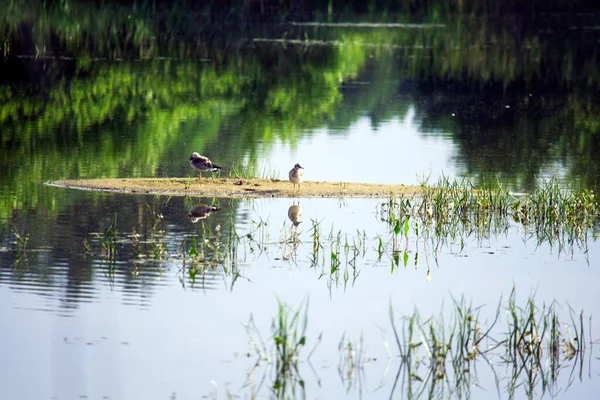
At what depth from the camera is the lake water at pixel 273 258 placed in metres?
9.54

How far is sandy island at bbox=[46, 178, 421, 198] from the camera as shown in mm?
16920

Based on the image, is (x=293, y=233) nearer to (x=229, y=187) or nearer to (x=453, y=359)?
(x=229, y=187)

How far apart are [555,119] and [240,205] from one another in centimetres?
1444

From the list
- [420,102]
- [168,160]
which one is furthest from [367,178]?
[420,102]

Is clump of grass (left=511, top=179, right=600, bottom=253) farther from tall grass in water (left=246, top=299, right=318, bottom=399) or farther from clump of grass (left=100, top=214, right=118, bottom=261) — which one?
tall grass in water (left=246, top=299, right=318, bottom=399)

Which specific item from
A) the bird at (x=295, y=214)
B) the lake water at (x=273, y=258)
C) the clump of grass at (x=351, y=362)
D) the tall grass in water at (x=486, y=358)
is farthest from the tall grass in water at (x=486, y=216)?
the clump of grass at (x=351, y=362)

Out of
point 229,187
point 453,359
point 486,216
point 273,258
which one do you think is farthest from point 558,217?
point 453,359

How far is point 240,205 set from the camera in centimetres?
1634

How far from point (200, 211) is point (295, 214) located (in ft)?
3.71

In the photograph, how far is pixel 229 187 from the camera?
682 inches

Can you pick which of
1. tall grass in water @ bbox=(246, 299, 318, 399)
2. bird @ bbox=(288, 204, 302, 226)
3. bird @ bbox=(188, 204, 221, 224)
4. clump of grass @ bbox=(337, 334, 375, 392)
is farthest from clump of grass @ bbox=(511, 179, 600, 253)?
tall grass in water @ bbox=(246, 299, 318, 399)

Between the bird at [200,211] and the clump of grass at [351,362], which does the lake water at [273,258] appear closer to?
the clump of grass at [351,362]

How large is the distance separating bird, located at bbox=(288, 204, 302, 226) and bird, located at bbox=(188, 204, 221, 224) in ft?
2.88

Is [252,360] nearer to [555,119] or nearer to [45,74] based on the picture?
[555,119]
